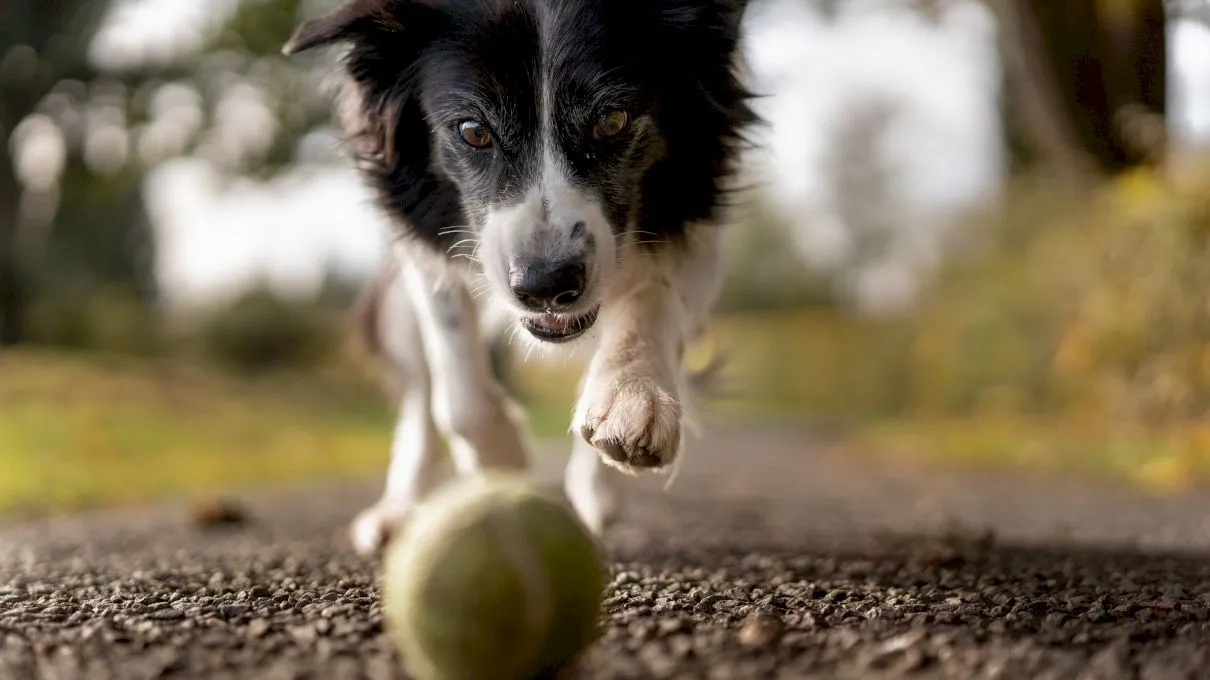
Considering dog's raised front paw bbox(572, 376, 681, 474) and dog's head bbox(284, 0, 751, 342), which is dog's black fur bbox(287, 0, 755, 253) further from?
dog's raised front paw bbox(572, 376, 681, 474)

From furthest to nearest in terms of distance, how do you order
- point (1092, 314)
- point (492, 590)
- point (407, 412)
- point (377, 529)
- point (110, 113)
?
point (110, 113) < point (1092, 314) < point (407, 412) < point (377, 529) < point (492, 590)

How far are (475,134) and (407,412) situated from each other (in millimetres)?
1966

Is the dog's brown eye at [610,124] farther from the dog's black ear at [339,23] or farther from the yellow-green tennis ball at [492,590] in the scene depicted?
the yellow-green tennis ball at [492,590]

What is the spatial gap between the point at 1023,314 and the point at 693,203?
33.2 feet

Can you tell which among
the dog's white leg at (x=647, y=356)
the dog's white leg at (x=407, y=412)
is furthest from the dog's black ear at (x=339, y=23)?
the dog's white leg at (x=407, y=412)

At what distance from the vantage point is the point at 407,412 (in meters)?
4.67

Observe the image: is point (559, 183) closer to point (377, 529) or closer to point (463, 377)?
point (463, 377)

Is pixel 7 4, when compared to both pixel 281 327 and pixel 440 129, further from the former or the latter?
pixel 440 129

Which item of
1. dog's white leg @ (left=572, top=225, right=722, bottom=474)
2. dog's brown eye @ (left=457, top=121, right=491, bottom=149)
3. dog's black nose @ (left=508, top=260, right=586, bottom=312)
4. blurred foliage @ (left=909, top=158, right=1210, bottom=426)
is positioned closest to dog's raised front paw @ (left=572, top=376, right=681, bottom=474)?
dog's white leg @ (left=572, top=225, right=722, bottom=474)

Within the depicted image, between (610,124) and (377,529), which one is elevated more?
(610,124)

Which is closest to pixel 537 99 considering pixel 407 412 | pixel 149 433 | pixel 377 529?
pixel 377 529

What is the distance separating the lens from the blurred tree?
14164 millimetres

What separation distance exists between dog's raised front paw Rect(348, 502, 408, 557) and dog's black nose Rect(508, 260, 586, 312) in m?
1.49

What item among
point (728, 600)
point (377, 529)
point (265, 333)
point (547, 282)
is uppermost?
point (547, 282)
